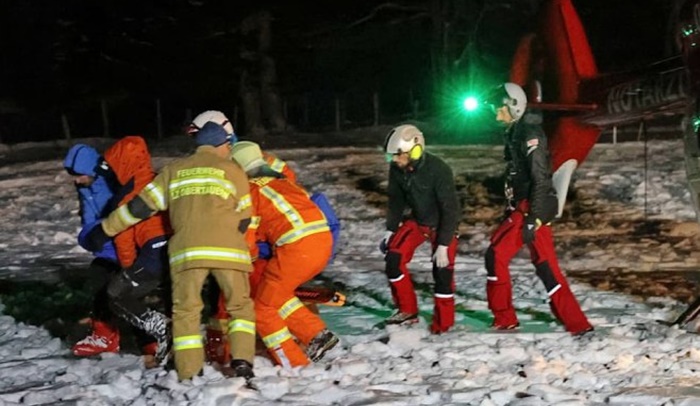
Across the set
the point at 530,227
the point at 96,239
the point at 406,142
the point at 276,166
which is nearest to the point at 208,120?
the point at 276,166

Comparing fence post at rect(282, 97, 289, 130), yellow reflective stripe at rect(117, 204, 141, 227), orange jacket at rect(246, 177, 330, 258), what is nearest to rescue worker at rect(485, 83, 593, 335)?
orange jacket at rect(246, 177, 330, 258)

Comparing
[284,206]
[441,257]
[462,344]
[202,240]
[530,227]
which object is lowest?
[462,344]

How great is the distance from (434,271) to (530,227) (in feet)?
2.78

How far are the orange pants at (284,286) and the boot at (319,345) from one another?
101 millimetres

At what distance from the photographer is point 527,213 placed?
8.23 m

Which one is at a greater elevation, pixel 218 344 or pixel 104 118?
pixel 104 118

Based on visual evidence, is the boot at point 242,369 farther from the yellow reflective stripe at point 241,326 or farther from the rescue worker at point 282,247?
the rescue worker at point 282,247

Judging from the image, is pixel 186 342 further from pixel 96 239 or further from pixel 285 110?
pixel 285 110

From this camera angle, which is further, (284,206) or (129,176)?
(129,176)

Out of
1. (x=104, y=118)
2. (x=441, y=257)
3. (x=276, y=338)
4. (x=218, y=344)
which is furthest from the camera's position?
(x=104, y=118)

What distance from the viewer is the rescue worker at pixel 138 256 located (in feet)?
23.7

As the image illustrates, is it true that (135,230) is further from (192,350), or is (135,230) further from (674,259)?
(674,259)

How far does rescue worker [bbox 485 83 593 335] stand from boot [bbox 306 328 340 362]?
1676 millimetres

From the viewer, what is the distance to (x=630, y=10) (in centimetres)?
4112
